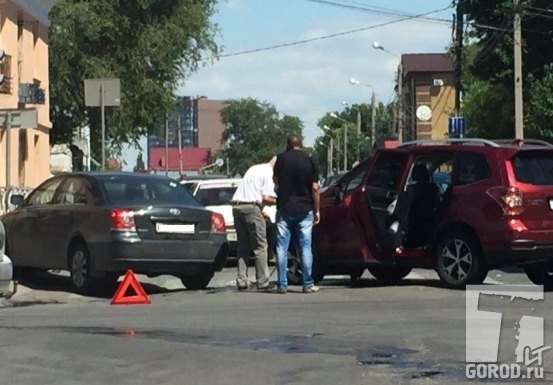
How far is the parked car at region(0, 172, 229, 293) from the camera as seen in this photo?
1498cm

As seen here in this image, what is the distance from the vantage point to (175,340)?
1024 cm

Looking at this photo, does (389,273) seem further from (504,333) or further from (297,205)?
(504,333)

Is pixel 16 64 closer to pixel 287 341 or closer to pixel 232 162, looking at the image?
pixel 287 341

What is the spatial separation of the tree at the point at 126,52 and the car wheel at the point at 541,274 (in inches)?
982

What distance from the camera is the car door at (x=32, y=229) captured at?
16.3 meters

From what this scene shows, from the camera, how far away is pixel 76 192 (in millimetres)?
15984

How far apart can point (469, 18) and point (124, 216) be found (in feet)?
99.0

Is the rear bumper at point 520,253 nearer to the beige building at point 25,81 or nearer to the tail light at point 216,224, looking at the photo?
the tail light at point 216,224

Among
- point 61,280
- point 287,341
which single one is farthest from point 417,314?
point 61,280

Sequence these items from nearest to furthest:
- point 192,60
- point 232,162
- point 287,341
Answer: point 287,341 < point 192,60 < point 232,162

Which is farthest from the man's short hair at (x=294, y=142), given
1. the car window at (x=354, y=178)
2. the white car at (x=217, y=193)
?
Answer: the white car at (x=217, y=193)

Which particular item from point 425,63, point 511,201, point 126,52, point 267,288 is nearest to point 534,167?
point 511,201

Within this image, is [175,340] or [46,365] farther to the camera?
[175,340]

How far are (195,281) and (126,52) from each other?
23.8 m
